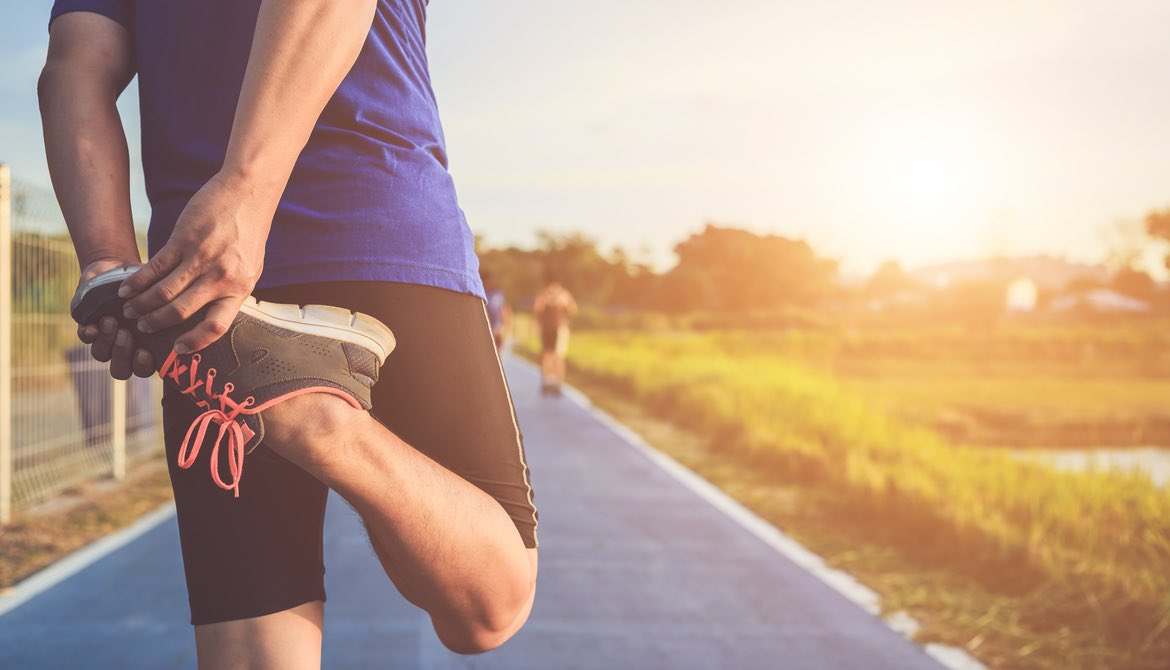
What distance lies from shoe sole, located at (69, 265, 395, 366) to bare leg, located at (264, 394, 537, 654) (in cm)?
9

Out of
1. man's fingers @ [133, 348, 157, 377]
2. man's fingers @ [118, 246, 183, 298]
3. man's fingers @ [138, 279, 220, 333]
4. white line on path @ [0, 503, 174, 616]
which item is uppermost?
man's fingers @ [118, 246, 183, 298]

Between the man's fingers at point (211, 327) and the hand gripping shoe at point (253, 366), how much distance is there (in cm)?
1

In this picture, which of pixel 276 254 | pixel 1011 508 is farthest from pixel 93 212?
pixel 1011 508

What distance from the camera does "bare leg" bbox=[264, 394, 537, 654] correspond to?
1.33 meters

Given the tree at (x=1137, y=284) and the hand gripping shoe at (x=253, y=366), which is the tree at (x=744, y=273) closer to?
the tree at (x=1137, y=284)

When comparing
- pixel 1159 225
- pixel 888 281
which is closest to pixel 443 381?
pixel 1159 225

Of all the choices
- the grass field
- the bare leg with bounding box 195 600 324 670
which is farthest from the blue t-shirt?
the grass field

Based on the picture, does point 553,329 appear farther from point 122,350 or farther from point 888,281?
point 888,281

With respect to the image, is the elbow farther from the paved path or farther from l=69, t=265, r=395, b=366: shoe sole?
the paved path

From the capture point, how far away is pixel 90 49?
60.0 inches

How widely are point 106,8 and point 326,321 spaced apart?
621mm

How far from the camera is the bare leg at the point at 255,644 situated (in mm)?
1478

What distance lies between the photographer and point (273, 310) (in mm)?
1366

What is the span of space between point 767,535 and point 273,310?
5.07 m
